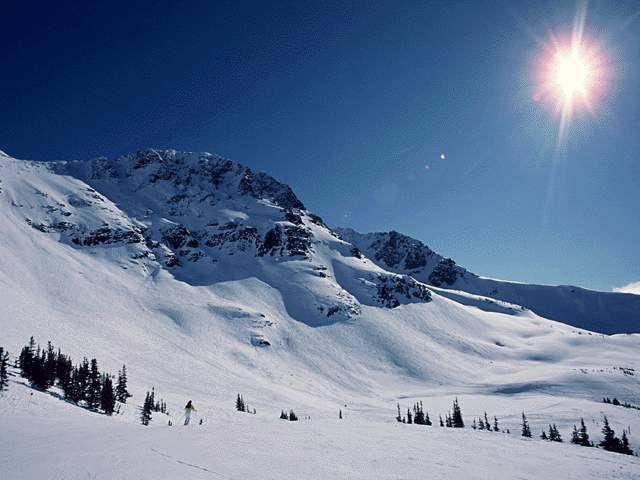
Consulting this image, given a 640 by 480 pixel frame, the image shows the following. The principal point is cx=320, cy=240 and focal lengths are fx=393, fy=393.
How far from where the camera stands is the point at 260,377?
11756 cm

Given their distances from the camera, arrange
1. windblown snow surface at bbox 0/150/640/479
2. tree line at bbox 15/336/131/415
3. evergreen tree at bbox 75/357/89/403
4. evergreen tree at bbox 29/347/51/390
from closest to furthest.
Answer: windblown snow surface at bbox 0/150/640/479
tree line at bbox 15/336/131/415
evergreen tree at bbox 29/347/51/390
evergreen tree at bbox 75/357/89/403

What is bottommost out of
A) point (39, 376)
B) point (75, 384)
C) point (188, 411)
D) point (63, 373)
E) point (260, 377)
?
point (188, 411)

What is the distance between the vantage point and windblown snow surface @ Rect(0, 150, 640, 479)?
1481 centimetres

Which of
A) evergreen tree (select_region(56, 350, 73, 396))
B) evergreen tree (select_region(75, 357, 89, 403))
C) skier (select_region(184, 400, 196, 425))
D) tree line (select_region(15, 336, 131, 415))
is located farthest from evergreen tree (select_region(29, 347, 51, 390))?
skier (select_region(184, 400, 196, 425))

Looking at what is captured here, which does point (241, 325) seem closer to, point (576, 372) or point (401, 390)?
point (401, 390)

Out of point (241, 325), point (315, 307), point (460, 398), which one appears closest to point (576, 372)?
point (460, 398)

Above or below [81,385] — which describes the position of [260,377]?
above

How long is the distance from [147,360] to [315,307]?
9392 cm

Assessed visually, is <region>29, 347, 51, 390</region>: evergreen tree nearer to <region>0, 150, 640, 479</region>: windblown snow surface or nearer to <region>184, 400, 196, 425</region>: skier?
<region>0, 150, 640, 479</region>: windblown snow surface

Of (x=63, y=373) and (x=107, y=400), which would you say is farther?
(x=63, y=373)

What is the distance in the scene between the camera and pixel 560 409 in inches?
→ 3858

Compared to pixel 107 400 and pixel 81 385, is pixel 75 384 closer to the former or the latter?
pixel 81 385

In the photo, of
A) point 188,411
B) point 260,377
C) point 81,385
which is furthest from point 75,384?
point 260,377

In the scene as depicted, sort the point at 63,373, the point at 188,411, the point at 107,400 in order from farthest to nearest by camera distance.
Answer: the point at 63,373 → the point at 107,400 → the point at 188,411
